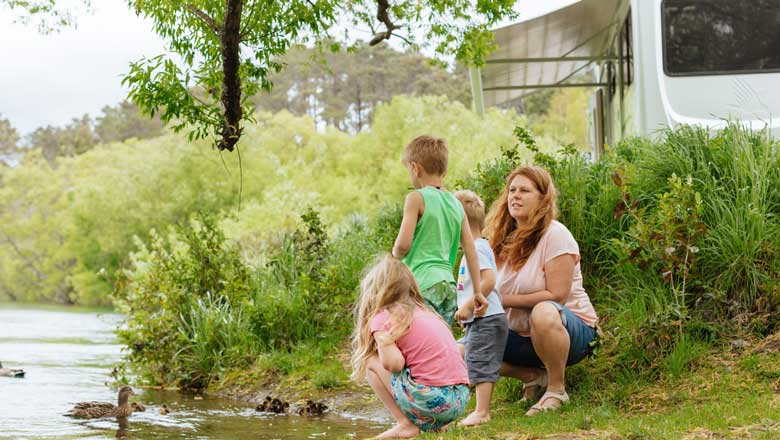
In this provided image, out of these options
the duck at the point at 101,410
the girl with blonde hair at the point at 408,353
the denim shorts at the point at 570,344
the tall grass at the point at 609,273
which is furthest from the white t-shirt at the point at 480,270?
the duck at the point at 101,410

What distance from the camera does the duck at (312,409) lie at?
8258 mm

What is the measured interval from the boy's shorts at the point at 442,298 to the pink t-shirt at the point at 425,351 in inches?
15.4

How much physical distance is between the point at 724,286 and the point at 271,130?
48036 millimetres

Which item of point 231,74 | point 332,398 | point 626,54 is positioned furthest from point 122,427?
point 626,54

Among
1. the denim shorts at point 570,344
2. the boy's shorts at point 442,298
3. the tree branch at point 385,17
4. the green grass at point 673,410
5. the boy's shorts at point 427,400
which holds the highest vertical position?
the tree branch at point 385,17

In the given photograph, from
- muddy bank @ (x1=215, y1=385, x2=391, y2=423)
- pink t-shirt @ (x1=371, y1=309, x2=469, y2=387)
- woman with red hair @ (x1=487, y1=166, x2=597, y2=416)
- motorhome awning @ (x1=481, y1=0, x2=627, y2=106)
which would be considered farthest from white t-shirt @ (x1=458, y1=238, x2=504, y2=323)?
motorhome awning @ (x1=481, y1=0, x2=627, y2=106)

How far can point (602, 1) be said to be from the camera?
13.7 m

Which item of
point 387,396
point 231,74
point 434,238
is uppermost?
point 231,74

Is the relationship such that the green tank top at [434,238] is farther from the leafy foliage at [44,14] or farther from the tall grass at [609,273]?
the leafy foliage at [44,14]

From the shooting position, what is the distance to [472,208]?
6.58 metres

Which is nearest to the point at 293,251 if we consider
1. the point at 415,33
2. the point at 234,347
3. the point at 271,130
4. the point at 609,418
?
the point at 234,347

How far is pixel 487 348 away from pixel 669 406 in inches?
48.6

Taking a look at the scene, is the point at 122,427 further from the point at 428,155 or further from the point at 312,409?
the point at 428,155

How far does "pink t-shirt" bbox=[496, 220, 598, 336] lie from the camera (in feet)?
21.3
